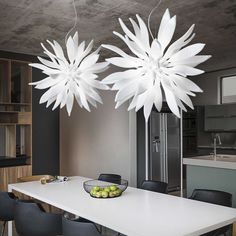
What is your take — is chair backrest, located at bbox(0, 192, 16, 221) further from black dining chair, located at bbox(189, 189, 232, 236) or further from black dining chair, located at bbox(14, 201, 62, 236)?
black dining chair, located at bbox(189, 189, 232, 236)

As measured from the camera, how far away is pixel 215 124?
7.29 meters

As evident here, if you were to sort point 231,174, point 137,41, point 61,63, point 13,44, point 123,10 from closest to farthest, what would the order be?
1. point 137,41
2. point 61,63
3. point 123,10
4. point 231,174
5. point 13,44

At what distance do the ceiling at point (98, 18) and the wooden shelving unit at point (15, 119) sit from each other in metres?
0.46

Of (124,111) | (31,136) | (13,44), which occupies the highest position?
(13,44)

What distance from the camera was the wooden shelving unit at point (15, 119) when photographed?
5.26m

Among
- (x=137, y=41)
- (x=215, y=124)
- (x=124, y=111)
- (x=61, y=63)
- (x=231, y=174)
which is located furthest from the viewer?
(x=215, y=124)

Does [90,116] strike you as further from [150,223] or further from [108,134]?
[150,223]

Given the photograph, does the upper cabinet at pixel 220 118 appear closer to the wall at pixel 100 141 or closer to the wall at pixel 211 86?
the wall at pixel 211 86

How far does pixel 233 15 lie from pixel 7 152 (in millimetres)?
4024

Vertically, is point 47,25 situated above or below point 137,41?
above

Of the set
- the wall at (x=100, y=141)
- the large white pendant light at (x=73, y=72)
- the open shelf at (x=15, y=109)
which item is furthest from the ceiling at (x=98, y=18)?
the wall at (x=100, y=141)

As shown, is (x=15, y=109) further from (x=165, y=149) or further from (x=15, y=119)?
(x=165, y=149)

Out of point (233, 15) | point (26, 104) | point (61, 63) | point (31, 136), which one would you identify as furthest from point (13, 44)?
point (233, 15)

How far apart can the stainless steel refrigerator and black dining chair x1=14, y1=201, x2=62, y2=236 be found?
3757 millimetres
